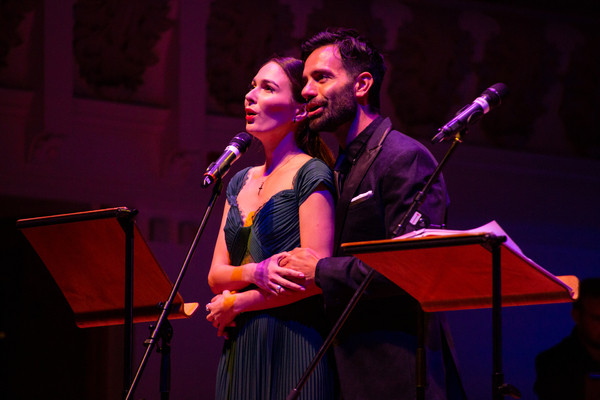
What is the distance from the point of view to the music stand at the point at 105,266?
2148mm

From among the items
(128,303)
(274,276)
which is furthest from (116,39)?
(128,303)

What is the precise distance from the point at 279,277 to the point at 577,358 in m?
2.68

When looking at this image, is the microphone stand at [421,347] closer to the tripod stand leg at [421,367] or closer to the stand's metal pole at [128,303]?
the tripod stand leg at [421,367]

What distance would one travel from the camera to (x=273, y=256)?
2498mm

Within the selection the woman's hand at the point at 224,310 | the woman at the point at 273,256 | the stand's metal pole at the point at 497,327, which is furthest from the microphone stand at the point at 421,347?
the woman's hand at the point at 224,310

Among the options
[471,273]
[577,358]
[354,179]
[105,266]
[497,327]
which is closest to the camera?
[497,327]

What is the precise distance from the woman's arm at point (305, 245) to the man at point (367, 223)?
44 millimetres

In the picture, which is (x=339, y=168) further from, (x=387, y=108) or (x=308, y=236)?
(x=387, y=108)

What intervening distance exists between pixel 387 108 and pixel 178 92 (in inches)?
57.8

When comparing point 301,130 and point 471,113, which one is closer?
point 471,113

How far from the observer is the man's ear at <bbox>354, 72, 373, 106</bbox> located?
Answer: 267 cm

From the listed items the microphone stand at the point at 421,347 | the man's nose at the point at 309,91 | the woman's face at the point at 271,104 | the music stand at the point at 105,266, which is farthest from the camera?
the woman's face at the point at 271,104

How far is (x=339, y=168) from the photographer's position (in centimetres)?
263

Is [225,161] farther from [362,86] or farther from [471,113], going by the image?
[471,113]
